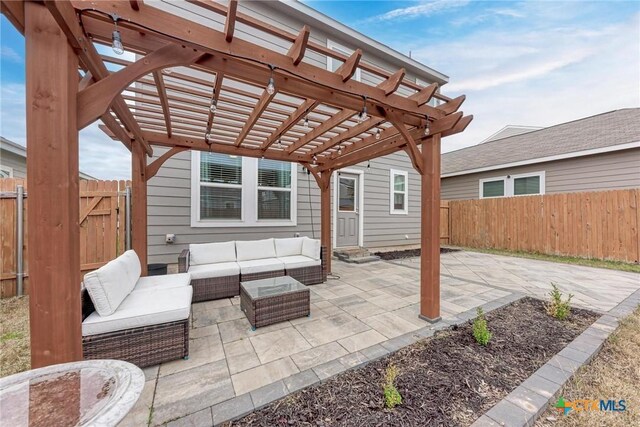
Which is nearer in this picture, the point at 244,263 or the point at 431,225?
the point at 431,225

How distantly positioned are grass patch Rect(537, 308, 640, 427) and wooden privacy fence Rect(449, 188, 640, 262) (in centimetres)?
562

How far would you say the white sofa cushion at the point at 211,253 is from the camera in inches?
166

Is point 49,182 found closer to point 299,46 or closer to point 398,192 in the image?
point 299,46

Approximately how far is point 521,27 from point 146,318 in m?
8.66

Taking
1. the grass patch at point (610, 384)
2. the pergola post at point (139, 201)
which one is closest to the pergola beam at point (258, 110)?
the pergola post at point (139, 201)

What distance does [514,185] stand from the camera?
9.64m

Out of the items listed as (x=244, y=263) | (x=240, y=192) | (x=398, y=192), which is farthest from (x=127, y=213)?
(x=398, y=192)

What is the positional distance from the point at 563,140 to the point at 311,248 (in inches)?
432

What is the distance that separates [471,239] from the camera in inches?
387

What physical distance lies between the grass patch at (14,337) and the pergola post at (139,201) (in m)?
1.35

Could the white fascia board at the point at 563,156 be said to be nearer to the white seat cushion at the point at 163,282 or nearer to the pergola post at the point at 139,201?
A: the white seat cushion at the point at 163,282

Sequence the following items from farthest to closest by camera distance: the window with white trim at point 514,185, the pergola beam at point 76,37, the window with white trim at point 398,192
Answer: the window with white trim at point 514,185 < the window with white trim at point 398,192 < the pergola beam at point 76,37

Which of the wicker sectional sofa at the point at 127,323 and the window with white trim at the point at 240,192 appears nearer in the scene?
the wicker sectional sofa at the point at 127,323

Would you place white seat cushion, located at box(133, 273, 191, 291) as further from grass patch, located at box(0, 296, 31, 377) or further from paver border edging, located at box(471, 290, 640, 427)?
paver border edging, located at box(471, 290, 640, 427)
